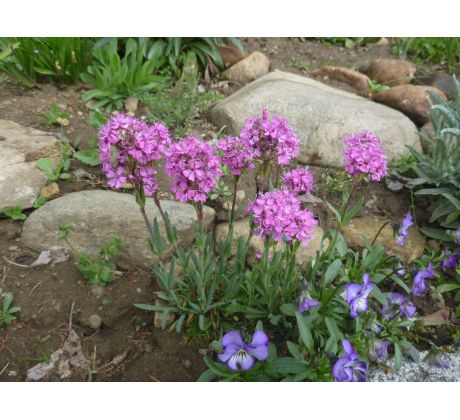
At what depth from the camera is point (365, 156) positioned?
2092 mm

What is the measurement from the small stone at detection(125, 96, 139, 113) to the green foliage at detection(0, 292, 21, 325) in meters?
2.31

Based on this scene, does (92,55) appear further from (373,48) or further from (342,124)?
(373,48)

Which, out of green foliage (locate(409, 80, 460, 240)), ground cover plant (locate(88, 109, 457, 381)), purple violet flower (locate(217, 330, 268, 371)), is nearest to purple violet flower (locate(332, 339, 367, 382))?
ground cover plant (locate(88, 109, 457, 381))

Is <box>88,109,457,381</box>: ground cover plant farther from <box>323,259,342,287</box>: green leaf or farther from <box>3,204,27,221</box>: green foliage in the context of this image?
<box>3,204,27,221</box>: green foliage

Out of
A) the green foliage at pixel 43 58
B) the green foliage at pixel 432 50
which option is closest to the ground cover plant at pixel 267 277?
the green foliage at pixel 43 58

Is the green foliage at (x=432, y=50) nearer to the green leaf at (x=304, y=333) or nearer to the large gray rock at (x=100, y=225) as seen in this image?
the large gray rock at (x=100, y=225)

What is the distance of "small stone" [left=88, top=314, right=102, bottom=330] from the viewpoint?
8.46 ft

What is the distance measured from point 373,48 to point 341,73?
3.82 ft

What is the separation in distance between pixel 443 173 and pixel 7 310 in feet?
11.1

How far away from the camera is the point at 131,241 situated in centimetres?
287

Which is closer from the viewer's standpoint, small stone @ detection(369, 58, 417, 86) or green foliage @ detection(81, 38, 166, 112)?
green foliage @ detection(81, 38, 166, 112)

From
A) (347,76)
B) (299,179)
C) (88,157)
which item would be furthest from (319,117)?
(88,157)

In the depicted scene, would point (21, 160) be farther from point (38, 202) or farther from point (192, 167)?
point (192, 167)

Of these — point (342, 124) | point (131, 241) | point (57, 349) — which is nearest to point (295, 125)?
point (342, 124)
